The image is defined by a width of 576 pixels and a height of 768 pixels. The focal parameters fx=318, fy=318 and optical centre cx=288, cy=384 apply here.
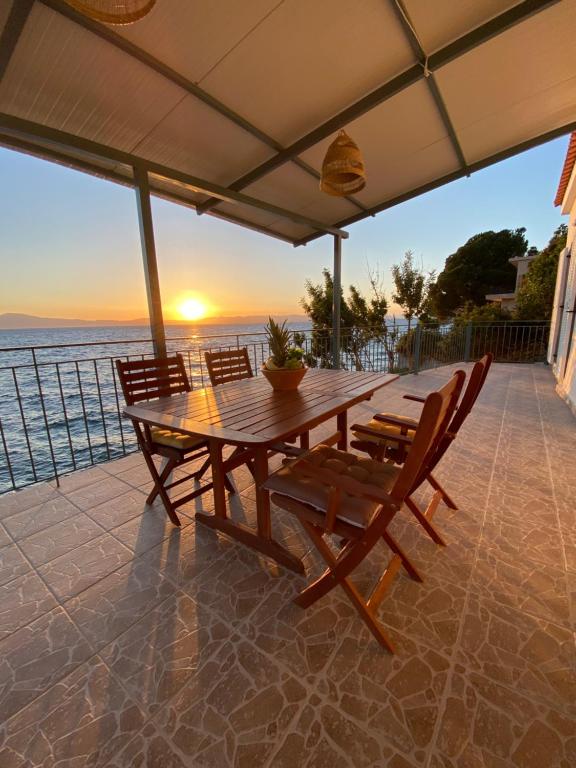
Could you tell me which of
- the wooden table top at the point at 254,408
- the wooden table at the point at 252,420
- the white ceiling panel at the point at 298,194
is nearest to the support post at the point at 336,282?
the white ceiling panel at the point at 298,194

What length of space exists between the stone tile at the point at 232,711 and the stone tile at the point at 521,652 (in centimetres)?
68

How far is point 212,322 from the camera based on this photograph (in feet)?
102

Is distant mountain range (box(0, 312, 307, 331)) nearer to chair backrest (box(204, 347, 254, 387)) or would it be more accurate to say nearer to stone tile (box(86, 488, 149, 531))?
chair backrest (box(204, 347, 254, 387))

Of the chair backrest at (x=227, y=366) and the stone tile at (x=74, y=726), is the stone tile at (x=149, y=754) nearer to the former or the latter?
the stone tile at (x=74, y=726)

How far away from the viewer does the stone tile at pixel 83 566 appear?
1558 mm

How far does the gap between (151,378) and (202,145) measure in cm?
246

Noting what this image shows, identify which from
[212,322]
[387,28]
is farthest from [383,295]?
[212,322]

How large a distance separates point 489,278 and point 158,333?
64.0 feet

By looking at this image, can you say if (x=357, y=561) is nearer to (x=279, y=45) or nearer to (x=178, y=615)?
(x=178, y=615)

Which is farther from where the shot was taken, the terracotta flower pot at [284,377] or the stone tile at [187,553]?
the terracotta flower pot at [284,377]

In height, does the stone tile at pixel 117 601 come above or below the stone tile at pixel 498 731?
above

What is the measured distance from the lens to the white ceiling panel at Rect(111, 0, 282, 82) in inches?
77.0

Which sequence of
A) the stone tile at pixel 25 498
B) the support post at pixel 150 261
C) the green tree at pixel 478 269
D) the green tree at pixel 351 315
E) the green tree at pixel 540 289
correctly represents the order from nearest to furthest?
the stone tile at pixel 25 498 → the support post at pixel 150 261 → the green tree at pixel 351 315 → the green tree at pixel 540 289 → the green tree at pixel 478 269

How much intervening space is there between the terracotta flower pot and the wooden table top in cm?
6
